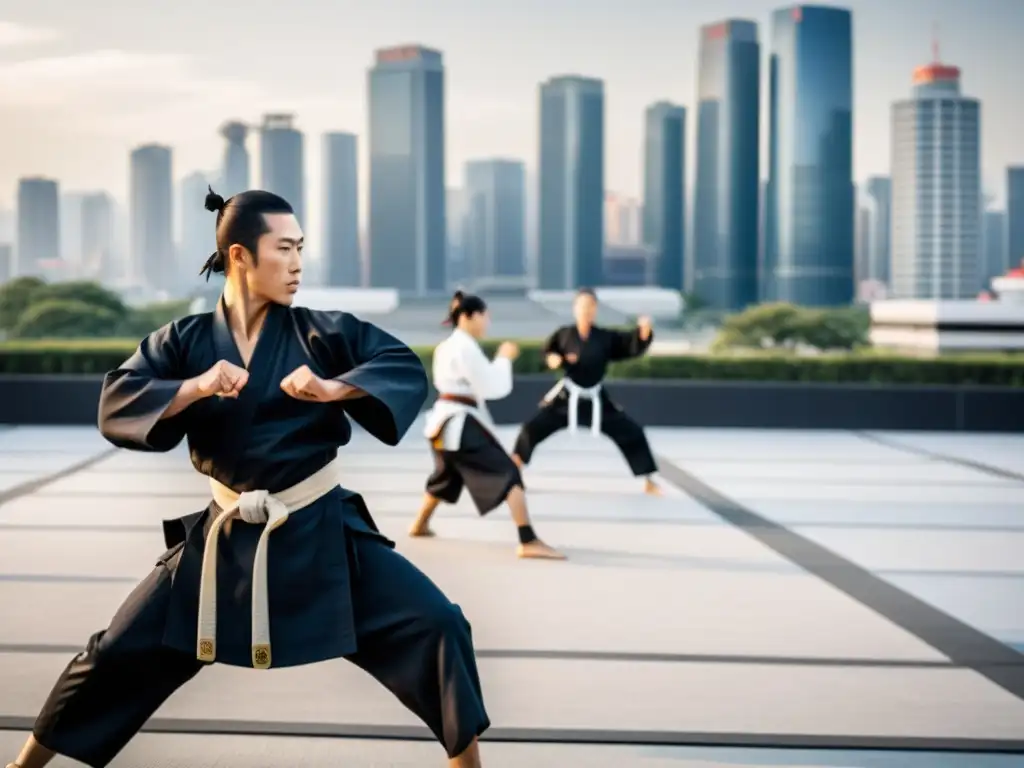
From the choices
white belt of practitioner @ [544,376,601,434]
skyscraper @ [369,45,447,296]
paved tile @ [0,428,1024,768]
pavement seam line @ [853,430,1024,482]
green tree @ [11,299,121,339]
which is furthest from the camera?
skyscraper @ [369,45,447,296]

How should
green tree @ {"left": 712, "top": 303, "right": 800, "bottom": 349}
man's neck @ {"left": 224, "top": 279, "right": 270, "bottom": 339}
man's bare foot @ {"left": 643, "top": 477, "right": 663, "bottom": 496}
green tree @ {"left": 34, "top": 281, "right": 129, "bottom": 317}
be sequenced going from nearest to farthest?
1. man's neck @ {"left": 224, "top": 279, "right": 270, "bottom": 339}
2. man's bare foot @ {"left": 643, "top": 477, "right": 663, "bottom": 496}
3. green tree @ {"left": 34, "top": 281, "right": 129, "bottom": 317}
4. green tree @ {"left": 712, "top": 303, "right": 800, "bottom": 349}

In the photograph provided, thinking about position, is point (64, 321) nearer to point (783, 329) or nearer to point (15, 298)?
point (15, 298)

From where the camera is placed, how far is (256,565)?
285 cm

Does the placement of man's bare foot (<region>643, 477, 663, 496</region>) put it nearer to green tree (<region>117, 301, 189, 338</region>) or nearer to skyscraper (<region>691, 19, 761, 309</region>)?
green tree (<region>117, 301, 189, 338</region>)

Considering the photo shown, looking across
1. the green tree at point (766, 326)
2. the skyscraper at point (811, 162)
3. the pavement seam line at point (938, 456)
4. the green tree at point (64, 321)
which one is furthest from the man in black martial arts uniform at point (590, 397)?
the skyscraper at point (811, 162)

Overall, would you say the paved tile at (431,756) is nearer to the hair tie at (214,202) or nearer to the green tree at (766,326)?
the hair tie at (214,202)

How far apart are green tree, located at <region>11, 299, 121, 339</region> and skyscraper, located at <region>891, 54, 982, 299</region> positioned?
243ft

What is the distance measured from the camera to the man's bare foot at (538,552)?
6637mm

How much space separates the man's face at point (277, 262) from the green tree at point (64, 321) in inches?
1821

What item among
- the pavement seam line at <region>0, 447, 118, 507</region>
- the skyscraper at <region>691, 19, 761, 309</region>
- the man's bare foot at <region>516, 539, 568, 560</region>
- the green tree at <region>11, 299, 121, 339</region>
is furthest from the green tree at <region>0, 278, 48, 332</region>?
the skyscraper at <region>691, 19, 761, 309</region>

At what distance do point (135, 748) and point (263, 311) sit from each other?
129cm

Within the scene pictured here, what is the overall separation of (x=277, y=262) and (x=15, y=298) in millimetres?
52505

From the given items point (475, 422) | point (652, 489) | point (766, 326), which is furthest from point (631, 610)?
point (766, 326)

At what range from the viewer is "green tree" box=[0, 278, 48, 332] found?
5071 cm
